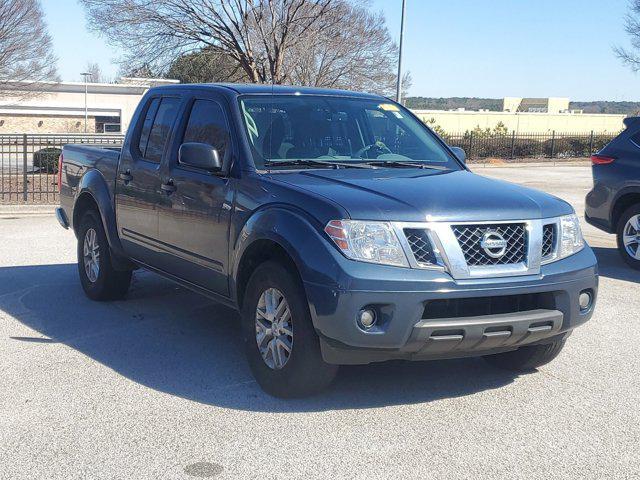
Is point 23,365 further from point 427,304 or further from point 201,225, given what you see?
point 427,304

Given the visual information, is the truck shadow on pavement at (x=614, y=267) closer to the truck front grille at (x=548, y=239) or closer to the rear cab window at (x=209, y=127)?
the truck front grille at (x=548, y=239)

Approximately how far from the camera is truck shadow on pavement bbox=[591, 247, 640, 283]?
9423 millimetres

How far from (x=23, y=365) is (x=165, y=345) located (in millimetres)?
1045

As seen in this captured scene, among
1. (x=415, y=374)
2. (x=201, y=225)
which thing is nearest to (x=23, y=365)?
(x=201, y=225)

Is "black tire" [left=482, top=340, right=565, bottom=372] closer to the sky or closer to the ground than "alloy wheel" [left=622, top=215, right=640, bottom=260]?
closer to the ground

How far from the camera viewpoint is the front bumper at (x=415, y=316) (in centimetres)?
452

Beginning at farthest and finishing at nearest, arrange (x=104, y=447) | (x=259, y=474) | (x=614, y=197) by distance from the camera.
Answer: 1. (x=614, y=197)
2. (x=104, y=447)
3. (x=259, y=474)

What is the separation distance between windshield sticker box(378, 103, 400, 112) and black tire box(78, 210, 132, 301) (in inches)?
108

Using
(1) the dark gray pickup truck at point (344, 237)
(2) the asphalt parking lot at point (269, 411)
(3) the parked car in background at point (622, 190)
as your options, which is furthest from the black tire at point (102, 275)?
(3) the parked car in background at point (622, 190)

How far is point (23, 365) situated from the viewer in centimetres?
576

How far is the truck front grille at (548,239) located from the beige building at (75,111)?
6029cm

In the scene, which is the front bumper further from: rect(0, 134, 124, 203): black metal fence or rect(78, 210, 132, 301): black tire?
rect(0, 134, 124, 203): black metal fence

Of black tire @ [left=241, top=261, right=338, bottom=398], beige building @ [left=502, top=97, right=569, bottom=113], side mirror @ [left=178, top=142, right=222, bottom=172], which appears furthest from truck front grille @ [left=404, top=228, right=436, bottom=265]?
beige building @ [left=502, top=97, right=569, bottom=113]

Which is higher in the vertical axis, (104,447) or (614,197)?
(614,197)
